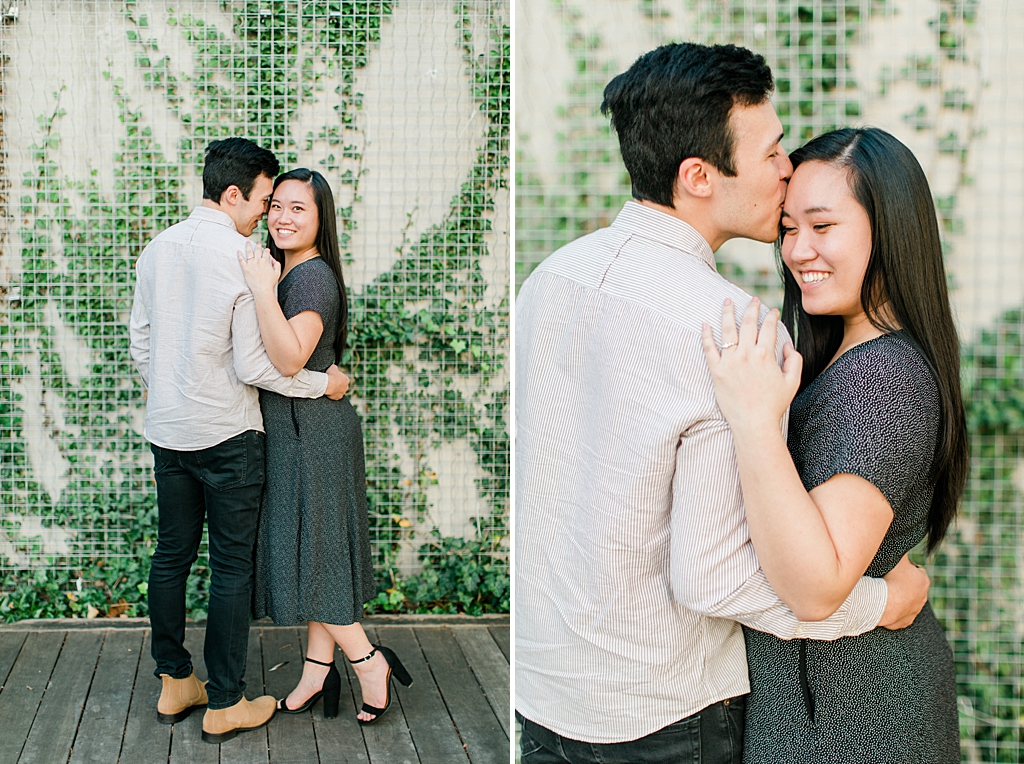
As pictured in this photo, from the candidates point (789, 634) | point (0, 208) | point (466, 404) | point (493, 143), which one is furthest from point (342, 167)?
point (789, 634)

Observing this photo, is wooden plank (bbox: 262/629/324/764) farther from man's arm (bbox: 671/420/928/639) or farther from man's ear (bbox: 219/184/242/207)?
man's arm (bbox: 671/420/928/639)

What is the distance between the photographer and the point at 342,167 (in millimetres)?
3529

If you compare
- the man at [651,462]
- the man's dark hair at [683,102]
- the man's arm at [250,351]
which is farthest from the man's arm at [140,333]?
the man's dark hair at [683,102]

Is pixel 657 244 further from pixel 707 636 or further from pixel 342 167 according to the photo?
pixel 342 167

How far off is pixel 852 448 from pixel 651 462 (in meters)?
0.25

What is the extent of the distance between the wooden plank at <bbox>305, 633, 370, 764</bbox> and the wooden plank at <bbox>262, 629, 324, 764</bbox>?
0.9 inches

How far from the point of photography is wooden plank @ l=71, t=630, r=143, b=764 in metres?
2.53

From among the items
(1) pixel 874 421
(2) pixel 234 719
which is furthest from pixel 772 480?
(2) pixel 234 719

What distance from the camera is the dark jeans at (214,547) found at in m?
2.53

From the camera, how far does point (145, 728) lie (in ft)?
8.72

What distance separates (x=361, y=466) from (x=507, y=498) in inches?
41.6

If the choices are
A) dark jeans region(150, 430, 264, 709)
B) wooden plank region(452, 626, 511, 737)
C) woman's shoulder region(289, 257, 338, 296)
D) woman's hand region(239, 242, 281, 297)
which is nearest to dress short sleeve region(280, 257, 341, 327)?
woman's shoulder region(289, 257, 338, 296)

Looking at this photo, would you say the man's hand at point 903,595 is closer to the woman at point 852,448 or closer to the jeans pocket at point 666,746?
the woman at point 852,448

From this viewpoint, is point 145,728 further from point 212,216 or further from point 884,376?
point 884,376
